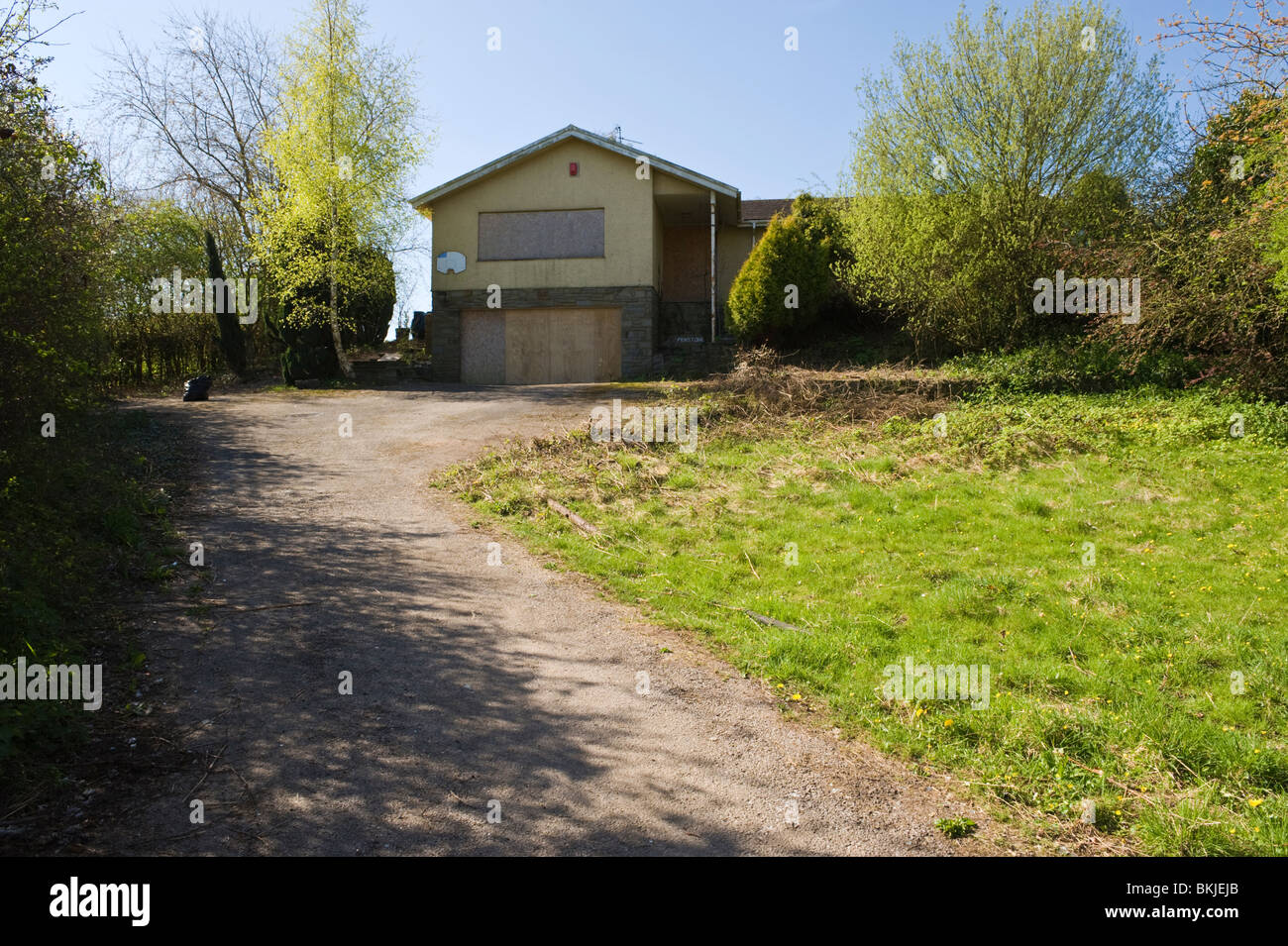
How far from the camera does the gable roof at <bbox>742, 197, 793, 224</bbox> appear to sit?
88.6ft

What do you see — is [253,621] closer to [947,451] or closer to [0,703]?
[0,703]

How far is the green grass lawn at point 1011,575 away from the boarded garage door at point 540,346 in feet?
31.1

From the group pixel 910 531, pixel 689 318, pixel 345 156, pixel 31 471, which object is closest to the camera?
pixel 31 471

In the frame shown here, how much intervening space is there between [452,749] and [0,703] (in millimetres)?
2617

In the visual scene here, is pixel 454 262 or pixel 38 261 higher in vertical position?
pixel 454 262

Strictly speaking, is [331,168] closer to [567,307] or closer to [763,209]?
[567,307]

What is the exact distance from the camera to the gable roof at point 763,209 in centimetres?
2700

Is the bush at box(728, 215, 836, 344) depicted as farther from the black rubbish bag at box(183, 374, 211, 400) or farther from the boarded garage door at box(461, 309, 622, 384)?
the black rubbish bag at box(183, 374, 211, 400)

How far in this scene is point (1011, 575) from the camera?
25.3 ft

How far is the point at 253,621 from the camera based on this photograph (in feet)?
22.2

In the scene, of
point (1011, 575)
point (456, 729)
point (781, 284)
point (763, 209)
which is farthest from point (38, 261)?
point (763, 209)

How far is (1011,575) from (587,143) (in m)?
19.3

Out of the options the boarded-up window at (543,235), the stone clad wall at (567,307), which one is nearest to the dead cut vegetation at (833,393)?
the stone clad wall at (567,307)
